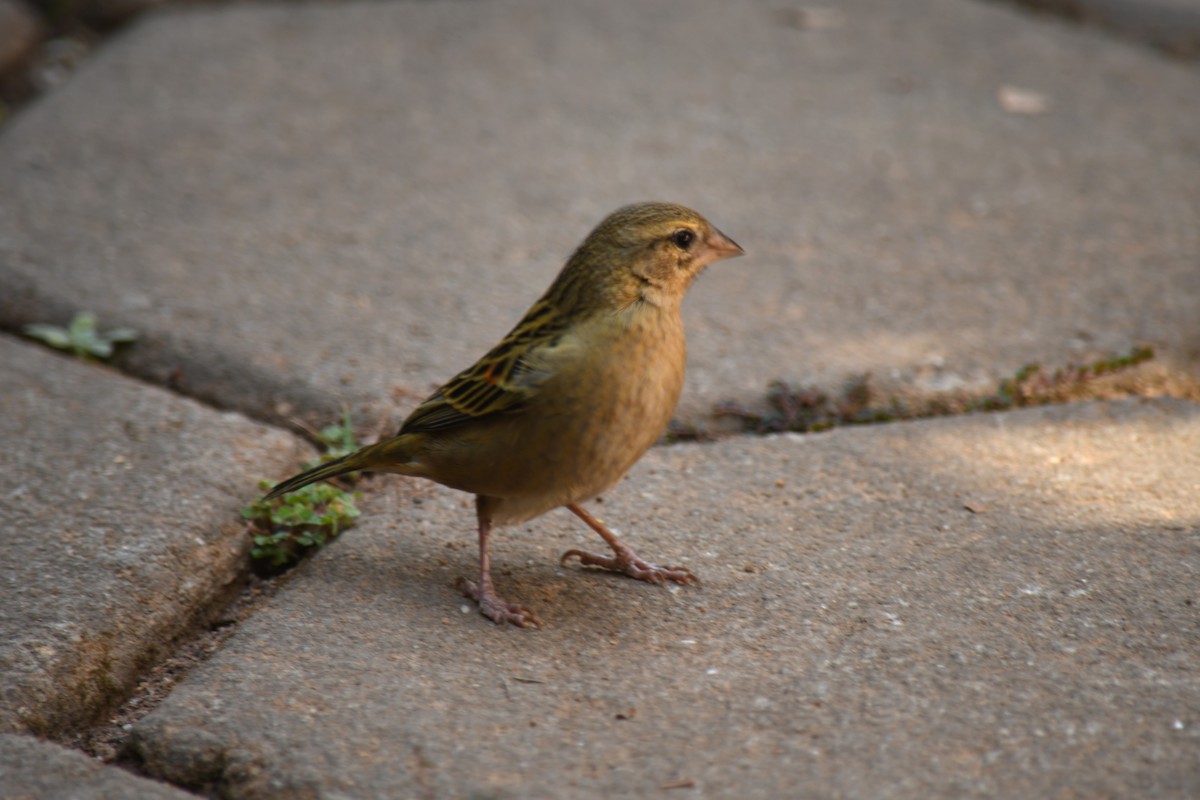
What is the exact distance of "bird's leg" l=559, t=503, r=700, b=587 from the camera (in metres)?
3.44

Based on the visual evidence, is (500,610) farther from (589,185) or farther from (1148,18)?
(1148,18)

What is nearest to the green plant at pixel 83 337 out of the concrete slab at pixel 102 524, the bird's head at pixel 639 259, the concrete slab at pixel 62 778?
the concrete slab at pixel 102 524

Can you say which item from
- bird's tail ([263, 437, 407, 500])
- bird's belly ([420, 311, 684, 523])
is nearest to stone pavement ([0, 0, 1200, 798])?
bird's tail ([263, 437, 407, 500])

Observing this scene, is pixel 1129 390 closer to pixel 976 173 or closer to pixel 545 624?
pixel 976 173

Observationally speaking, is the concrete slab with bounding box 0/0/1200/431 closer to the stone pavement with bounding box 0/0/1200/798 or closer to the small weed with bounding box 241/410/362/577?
the stone pavement with bounding box 0/0/1200/798

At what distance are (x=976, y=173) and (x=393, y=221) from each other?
8.92 feet

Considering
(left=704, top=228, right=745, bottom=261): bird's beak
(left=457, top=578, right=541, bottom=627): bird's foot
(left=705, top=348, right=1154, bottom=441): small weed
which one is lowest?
(left=457, top=578, right=541, bottom=627): bird's foot

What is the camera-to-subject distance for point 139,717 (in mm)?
3059

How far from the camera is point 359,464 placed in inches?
139

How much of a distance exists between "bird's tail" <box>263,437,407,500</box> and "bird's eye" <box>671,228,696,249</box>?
3.01ft

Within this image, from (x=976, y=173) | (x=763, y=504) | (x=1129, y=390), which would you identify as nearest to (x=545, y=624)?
(x=763, y=504)

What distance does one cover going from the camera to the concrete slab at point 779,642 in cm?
269

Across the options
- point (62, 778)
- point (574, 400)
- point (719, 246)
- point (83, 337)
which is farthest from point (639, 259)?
point (83, 337)

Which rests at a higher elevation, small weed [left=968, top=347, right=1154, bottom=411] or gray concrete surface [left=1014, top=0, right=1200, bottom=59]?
gray concrete surface [left=1014, top=0, right=1200, bottom=59]
